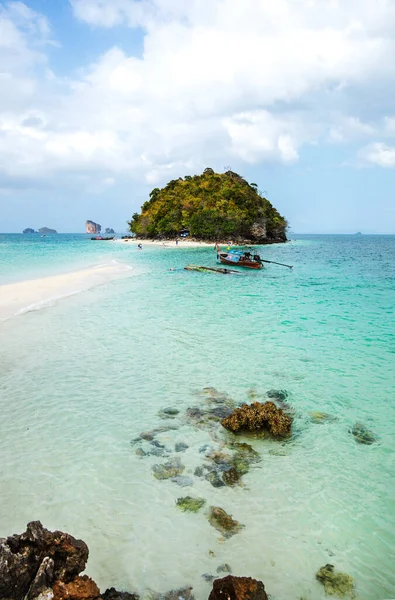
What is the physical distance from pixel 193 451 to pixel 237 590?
3.23 meters

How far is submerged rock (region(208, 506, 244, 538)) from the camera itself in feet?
16.0

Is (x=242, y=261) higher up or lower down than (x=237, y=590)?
higher up

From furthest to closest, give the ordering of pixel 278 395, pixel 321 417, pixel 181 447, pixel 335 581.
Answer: pixel 278 395, pixel 321 417, pixel 181 447, pixel 335 581

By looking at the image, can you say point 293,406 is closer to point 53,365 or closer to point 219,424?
point 219,424

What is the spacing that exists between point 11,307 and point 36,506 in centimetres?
1454

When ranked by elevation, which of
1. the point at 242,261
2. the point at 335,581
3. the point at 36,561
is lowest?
the point at 335,581

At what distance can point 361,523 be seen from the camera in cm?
513

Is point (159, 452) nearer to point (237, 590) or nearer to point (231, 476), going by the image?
point (231, 476)

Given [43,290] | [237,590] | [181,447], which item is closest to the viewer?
[237,590]

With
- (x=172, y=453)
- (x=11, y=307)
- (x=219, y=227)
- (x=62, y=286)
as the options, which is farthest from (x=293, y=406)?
(x=219, y=227)

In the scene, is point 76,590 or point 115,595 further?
point 115,595

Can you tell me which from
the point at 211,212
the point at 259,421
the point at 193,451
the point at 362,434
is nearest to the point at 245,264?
the point at 362,434

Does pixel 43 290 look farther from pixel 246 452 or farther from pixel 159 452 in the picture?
pixel 246 452

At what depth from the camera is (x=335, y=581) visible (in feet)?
14.0
